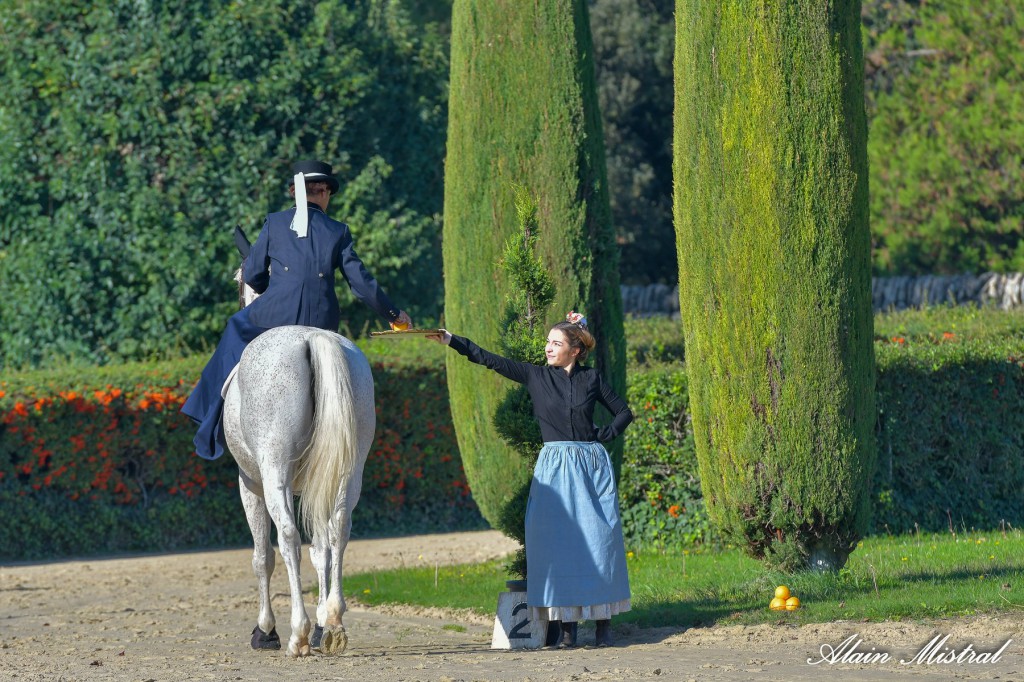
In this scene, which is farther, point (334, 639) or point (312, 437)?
point (312, 437)

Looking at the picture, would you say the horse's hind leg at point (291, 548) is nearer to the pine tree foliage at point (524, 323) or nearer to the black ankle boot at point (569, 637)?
the black ankle boot at point (569, 637)

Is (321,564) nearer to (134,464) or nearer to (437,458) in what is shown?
(134,464)

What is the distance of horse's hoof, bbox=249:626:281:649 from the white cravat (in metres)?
2.23

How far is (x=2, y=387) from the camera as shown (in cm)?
1247

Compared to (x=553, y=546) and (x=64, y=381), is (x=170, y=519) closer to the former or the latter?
(x=64, y=381)

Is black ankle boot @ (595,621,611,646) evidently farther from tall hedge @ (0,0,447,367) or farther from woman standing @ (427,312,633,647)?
tall hedge @ (0,0,447,367)

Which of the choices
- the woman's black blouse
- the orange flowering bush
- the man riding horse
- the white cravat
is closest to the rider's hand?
the man riding horse

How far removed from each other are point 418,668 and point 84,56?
11110 millimetres

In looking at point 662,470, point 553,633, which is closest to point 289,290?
point 553,633

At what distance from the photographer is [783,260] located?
313 inches

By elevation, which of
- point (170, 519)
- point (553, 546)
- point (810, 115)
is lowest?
point (170, 519)

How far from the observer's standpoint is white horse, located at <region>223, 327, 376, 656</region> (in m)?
7.01

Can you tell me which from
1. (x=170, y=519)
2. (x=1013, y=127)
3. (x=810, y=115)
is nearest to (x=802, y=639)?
(x=810, y=115)

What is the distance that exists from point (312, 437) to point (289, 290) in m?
0.95
